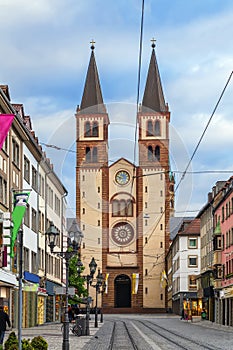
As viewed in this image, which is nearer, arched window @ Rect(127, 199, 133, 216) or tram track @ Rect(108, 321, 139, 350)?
tram track @ Rect(108, 321, 139, 350)

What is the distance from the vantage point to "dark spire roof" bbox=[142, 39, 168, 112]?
96.1 metres

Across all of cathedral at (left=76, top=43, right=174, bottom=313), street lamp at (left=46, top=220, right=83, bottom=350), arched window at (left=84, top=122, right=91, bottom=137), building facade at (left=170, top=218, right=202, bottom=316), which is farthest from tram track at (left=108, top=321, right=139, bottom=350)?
cathedral at (left=76, top=43, right=174, bottom=313)

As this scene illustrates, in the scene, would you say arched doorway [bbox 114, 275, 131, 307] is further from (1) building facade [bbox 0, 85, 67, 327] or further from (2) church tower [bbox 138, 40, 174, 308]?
(1) building facade [bbox 0, 85, 67, 327]

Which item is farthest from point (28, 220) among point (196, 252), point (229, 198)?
point (196, 252)

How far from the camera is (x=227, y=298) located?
61.8m

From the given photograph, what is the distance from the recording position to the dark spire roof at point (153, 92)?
315 feet

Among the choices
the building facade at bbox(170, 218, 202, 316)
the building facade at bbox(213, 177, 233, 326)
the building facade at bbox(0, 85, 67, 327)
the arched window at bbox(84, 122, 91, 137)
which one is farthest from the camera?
the building facade at bbox(170, 218, 202, 316)

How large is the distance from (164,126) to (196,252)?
60.0 feet

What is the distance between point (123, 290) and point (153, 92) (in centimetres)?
3939

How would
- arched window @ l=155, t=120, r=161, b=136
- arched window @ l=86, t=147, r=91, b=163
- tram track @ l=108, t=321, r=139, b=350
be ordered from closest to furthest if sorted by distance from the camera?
tram track @ l=108, t=321, r=139, b=350, arched window @ l=155, t=120, r=161, b=136, arched window @ l=86, t=147, r=91, b=163

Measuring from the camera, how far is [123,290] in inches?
4931

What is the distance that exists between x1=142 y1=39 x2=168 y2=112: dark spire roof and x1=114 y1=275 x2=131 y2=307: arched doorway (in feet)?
100

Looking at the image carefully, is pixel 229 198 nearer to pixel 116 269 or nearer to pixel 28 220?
pixel 28 220

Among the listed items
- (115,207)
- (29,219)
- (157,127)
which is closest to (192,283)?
(157,127)
